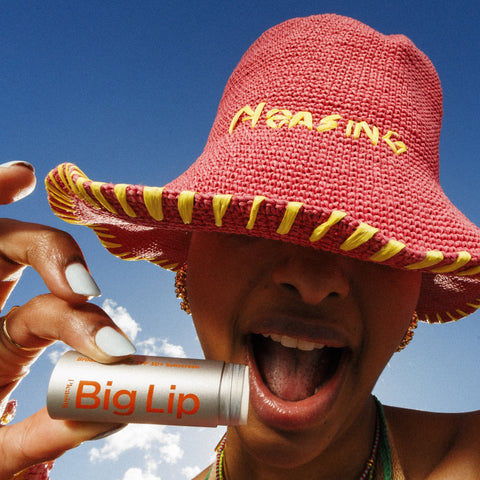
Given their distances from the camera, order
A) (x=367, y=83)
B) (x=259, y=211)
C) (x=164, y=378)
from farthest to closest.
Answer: (x=367, y=83), (x=164, y=378), (x=259, y=211)

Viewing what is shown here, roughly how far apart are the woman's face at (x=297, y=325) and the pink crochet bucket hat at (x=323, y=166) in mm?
84

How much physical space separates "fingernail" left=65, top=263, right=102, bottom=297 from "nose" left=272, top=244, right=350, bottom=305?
0.34 meters

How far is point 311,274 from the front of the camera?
68cm

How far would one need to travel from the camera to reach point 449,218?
0.70 m

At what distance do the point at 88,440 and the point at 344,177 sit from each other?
2.09ft

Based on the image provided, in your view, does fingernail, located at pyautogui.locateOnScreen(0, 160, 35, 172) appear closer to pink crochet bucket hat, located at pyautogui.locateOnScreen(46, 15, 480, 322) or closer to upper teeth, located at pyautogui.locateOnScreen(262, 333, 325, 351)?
pink crochet bucket hat, located at pyautogui.locateOnScreen(46, 15, 480, 322)

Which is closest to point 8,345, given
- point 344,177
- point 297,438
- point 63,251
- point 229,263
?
point 63,251

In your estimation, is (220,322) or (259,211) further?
(220,322)

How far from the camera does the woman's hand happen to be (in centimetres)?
73

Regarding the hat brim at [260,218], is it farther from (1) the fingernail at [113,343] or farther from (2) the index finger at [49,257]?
(1) the fingernail at [113,343]

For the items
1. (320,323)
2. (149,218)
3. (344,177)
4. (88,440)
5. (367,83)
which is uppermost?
(367,83)

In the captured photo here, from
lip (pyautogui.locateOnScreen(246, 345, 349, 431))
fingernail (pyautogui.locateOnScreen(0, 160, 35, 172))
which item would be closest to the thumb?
lip (pyautogui.locateOnScreen(246, 345, 349, 431))

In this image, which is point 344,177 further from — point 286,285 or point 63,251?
point 63,251

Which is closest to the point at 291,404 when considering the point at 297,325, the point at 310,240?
the point at 297,325
